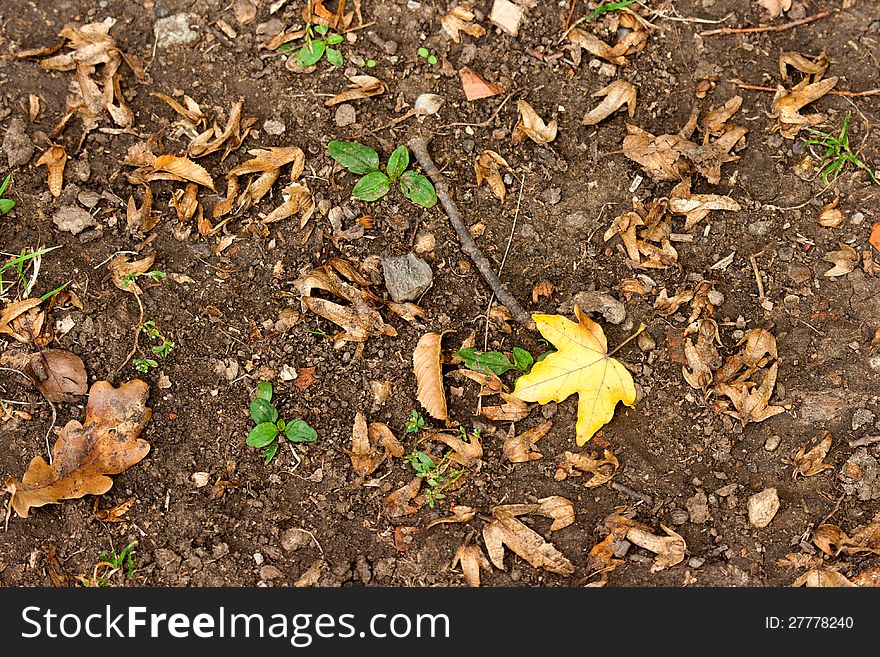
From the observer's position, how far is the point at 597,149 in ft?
9.07

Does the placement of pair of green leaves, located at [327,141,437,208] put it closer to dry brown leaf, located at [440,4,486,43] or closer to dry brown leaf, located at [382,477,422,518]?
dry brown leaf, located at [440,4,486,43]

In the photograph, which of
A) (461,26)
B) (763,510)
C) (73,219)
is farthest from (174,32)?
(763,510)

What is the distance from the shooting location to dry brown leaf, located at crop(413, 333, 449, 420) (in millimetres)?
2512

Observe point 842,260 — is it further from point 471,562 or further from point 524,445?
point 471,562

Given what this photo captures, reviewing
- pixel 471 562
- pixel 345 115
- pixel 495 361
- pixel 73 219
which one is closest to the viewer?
pixel 471 562

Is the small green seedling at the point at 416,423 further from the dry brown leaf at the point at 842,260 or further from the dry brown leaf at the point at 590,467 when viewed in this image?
the dry brown leaf at the point at 842,260

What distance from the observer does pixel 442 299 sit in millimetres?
2621

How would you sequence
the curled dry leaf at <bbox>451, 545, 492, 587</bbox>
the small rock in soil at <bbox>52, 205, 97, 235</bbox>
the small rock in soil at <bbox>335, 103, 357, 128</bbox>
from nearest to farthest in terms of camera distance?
the curled dry leaf at <bbox>451, 545, 492, 587</bbox>
the small rock in soil at <bbox>52, 205, 97, 235</bbox>
the small rock in soil at <bbox>335, 103, 357, 128</bbox>

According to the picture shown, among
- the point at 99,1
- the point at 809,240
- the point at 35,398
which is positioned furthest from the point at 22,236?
the point at 809,240

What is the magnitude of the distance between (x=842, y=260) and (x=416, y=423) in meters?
1.68

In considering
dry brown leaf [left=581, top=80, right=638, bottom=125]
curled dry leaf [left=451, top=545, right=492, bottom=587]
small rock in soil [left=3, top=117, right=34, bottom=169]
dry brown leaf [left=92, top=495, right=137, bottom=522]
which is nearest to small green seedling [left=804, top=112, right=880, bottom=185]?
dry brown leaf [left=581, top=80, right=638, bottom=125]

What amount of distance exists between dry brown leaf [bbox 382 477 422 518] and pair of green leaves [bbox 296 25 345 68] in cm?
165

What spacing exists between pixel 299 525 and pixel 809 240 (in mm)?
2125

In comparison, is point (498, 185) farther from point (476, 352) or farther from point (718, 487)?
point (718, 487)
